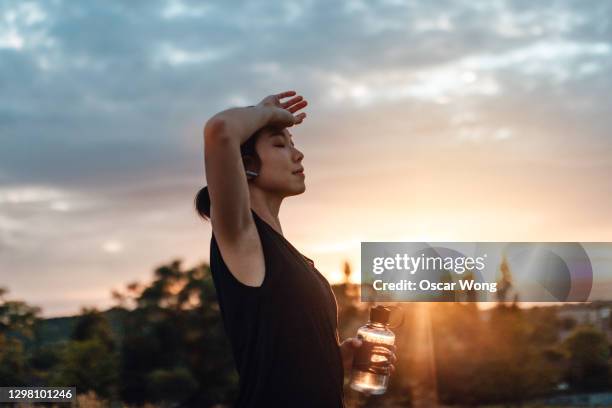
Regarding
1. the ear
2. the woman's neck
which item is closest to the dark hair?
the ear

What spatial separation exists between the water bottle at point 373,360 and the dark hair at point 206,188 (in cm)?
85

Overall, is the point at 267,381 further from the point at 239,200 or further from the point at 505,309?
the point at 505,309

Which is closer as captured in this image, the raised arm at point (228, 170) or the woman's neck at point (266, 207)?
the raised arm at point (228, 170)

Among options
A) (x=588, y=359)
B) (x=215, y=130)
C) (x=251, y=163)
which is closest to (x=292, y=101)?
(x=251, y=163)

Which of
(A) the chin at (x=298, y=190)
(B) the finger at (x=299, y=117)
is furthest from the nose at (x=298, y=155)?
(B) the finger at (x=299, y=117)

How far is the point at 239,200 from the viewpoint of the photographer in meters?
2.62

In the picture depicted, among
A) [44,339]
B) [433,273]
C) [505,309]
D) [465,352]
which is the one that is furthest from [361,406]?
[44,339]

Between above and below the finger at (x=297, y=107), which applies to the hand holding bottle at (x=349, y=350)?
below

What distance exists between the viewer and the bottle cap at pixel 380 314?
342 cm

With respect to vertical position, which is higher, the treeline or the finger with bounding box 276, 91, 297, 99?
the treeline

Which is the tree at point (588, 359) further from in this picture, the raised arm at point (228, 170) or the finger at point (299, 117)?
the raised arm at point (228, 170)

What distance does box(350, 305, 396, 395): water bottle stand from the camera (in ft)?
11.0

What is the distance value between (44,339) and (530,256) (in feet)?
74.8

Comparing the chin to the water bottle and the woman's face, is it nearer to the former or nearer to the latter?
the woman's face
